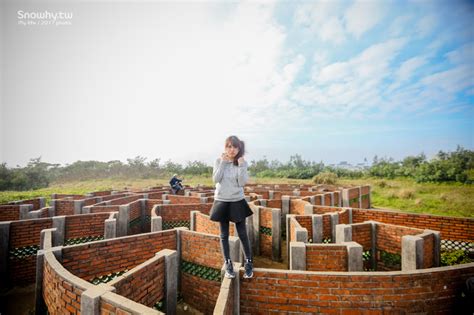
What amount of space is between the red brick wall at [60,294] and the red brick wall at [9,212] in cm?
754

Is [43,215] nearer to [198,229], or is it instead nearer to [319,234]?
[198,229]

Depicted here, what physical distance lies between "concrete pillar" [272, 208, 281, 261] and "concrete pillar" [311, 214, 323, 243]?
1307 millimetres

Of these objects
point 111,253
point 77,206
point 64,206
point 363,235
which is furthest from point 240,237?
point 64,206

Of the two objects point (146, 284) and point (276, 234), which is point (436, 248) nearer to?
point (276, 234)

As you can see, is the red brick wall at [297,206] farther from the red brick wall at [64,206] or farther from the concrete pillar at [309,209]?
the red brick wall at [64,206]

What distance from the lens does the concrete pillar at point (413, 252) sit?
173 inches

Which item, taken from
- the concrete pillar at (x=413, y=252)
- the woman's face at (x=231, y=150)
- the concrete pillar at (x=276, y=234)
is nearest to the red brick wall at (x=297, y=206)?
the concrete pillar at (x=276, y=234)

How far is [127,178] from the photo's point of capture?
37.2m

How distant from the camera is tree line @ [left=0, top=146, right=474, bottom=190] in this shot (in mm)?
24422

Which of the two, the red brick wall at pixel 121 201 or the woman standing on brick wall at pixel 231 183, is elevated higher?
the woman standing on brick wall at pixel 231 183

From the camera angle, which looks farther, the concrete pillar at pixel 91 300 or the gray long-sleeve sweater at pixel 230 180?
the gray long-sleeve sweater at pixel 230 180

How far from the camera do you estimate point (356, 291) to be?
3035 millimetres

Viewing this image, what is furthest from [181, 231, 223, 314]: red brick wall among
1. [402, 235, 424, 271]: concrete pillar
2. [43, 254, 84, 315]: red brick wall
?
[402, 235, 424, 271]: concrete pillar

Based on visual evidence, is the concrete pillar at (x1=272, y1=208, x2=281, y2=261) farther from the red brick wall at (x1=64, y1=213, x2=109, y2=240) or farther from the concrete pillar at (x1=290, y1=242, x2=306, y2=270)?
the red brick wall at (x1=64, y1=213, x2=109, y2=240)
